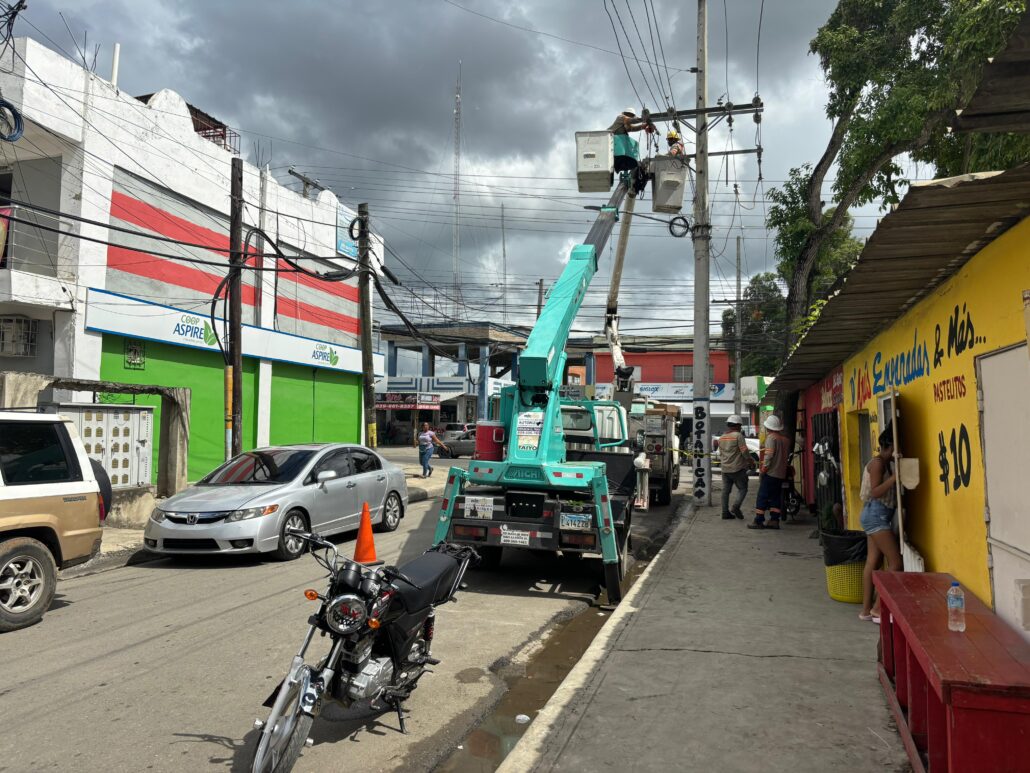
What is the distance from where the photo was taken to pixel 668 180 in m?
14.2

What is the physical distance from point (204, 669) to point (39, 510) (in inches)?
92.9

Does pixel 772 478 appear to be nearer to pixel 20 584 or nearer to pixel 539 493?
pixel 539 493

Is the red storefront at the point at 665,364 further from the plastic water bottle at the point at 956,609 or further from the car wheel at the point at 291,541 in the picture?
the plastic water bottle at the point at 956,609

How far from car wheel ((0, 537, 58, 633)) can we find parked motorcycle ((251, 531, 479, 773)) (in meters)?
3.48

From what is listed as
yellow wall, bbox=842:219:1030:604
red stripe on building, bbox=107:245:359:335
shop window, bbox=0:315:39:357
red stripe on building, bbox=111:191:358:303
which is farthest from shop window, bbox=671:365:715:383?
yellow wall, bbox=842:219:1030:604

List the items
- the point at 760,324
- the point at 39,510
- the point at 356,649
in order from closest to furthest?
the point at 356,649 → the point at 39,510 → the point at 760,324

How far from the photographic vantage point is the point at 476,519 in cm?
773

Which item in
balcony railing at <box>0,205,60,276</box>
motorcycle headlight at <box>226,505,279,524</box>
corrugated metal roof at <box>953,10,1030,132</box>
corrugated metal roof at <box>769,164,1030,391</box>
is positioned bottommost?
motorcycle headlight at <box>226,505,279,524</box>

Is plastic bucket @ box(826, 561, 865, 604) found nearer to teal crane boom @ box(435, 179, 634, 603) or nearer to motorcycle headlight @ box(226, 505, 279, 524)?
teal crane boom @ box(435, 179, 634, 603)

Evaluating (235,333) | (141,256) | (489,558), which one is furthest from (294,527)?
(141,256)

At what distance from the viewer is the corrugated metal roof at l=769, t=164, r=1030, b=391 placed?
10.6 feet

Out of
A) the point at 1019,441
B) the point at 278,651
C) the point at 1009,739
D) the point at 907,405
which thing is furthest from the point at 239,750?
the point at 907,405

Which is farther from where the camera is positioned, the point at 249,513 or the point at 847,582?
the point at 249,513

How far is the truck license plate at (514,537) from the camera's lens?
752 centimetres
